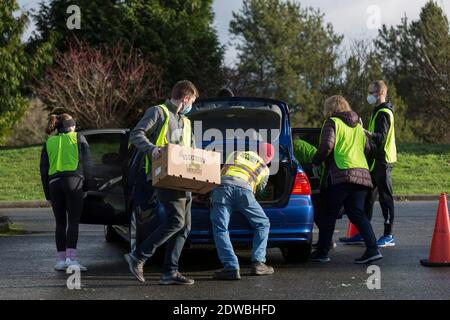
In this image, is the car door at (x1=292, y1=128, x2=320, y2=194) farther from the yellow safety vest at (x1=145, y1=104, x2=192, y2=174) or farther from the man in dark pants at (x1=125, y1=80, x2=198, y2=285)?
the man in dark pants at (x1=125, y1=80, x2=198, y2=285)

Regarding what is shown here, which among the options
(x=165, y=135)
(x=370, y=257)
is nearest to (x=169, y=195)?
(x=165, y=135)

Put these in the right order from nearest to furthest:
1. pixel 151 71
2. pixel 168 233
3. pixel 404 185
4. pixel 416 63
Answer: pixel 168 233
pixel 404 185
pixel 151 71
pixel 416 63

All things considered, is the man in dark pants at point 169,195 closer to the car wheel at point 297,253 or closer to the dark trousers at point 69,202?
the dark trousers at point 69,202

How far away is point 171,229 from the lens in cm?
838

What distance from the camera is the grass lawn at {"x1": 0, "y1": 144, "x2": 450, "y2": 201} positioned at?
24.5 meters

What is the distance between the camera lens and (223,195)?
887cm

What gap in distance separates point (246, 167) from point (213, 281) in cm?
116

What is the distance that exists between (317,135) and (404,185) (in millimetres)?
13894

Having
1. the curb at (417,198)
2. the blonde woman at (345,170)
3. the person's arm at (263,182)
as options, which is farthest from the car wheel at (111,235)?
the curb at (417,198)

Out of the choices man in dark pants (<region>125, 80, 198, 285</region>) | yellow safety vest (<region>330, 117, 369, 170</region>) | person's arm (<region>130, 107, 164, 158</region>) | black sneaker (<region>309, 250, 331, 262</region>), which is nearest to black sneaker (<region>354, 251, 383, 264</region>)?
black sneaker (<region>309, 250, 331, 262</region>)

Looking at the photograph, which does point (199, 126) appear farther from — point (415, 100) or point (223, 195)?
point (415, 100)

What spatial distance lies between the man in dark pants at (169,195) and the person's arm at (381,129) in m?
3.21

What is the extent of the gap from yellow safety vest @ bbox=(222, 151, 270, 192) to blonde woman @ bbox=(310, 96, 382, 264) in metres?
1.08
